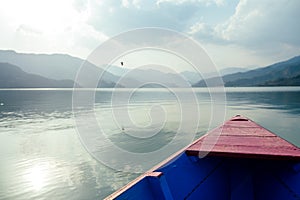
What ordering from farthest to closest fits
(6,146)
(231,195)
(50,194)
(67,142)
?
(67,142) < (6,146) < (50,194) < (231,195)

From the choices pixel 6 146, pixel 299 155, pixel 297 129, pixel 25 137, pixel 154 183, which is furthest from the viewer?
pixel 297 129

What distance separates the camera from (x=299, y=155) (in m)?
3.64

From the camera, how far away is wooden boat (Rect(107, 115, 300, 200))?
2.95 meters

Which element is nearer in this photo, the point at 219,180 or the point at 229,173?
the point at 219,180

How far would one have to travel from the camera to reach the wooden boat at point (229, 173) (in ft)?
9.66

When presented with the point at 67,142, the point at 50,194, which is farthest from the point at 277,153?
the point at 67,142

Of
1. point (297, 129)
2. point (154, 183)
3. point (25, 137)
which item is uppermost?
Answer: point (154, 183)

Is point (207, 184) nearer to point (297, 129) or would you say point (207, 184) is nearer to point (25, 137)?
point (25, 137)

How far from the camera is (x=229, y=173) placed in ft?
17.6

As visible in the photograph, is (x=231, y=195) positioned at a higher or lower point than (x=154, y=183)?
lower

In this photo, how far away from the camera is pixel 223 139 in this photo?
16.9 feet

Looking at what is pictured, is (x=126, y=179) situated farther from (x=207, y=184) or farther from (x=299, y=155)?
(x=299, y=155)

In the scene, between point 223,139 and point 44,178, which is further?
point 44,178

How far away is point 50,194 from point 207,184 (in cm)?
697
